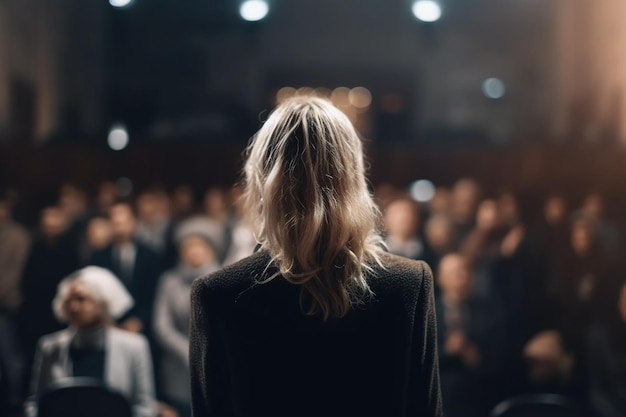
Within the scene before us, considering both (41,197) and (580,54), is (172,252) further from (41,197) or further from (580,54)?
(580,54)

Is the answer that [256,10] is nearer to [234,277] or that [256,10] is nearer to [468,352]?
[468,352]

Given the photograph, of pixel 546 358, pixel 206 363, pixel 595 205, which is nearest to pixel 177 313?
pixel 546 358

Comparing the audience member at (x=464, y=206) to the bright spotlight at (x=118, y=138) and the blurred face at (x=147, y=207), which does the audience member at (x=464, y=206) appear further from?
the bright spotlight at (x=118, y=138)

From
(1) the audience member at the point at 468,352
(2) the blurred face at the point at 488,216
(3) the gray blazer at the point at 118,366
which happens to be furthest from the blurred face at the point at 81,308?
(2) the blurred face at the point at 488,216

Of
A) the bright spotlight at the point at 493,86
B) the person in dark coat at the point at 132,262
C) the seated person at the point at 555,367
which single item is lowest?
the seated person at the point at 555,367

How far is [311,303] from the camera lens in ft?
4.63

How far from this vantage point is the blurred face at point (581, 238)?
481 cm

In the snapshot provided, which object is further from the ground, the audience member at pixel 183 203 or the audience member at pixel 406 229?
the audience member at pixel 183 203

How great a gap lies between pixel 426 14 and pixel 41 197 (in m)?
2.65

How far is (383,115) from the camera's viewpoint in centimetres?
489

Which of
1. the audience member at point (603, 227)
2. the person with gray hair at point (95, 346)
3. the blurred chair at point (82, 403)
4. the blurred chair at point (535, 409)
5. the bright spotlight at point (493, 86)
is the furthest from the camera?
the bright spotlight at point (493, 86)

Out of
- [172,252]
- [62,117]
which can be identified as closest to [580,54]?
[172,252]

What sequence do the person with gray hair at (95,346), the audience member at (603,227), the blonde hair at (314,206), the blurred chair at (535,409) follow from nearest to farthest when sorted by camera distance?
the blonde hair at (314,206), the blurred chair at (535,409), the person with gray hair at (95,346), the audience member at (603,227)

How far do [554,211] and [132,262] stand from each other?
262 centimetres
